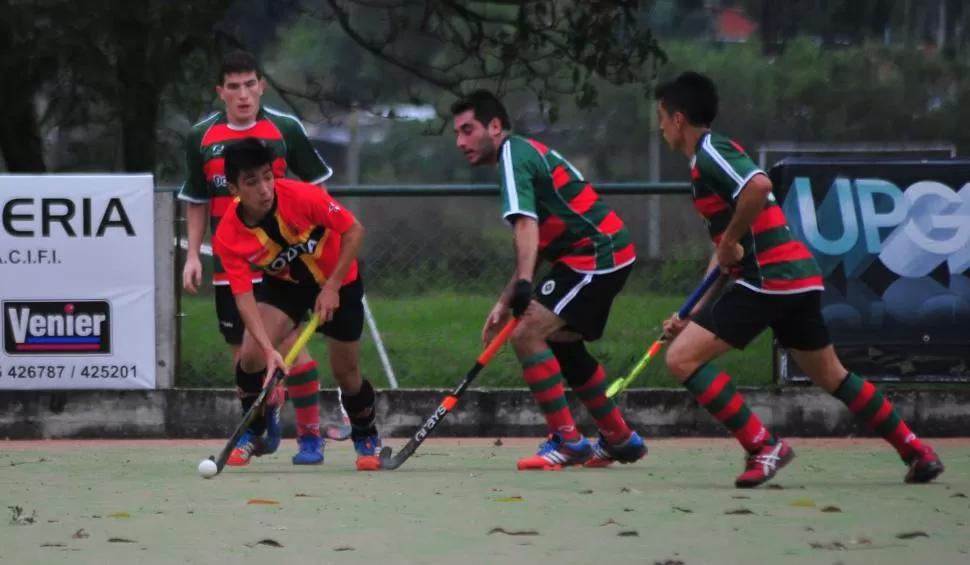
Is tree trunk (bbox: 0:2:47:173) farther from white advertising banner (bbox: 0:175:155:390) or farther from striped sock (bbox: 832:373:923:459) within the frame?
striped sock (bbox: 832:373:923:459)

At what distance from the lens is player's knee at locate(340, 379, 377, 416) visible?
9.11 metres

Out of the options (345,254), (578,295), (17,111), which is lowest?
(17,111)

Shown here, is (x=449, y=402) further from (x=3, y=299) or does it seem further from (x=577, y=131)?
(x=577, y=131)

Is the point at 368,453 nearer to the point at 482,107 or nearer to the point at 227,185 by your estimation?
the point at 227,185

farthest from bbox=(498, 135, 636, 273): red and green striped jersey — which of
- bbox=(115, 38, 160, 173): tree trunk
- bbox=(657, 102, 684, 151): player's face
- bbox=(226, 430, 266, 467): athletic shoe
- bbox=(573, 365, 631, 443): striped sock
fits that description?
bbox=(115, 38, 160, 173): tree trunk

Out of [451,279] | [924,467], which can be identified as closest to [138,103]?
[451,279]

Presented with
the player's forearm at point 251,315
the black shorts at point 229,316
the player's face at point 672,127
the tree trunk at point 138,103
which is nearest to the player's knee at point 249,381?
the black shorts at point 229,316

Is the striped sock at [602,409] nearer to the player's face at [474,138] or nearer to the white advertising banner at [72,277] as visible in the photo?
the player's face at [474,138]

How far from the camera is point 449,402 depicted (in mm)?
8984

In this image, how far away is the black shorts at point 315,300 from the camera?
8.86 metres

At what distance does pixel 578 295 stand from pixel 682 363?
39.1 inches

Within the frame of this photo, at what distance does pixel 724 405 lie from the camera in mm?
7902

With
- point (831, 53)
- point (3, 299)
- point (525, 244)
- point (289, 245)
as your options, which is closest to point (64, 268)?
point (3, 299)

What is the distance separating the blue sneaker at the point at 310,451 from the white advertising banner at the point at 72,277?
2367 millimetres
